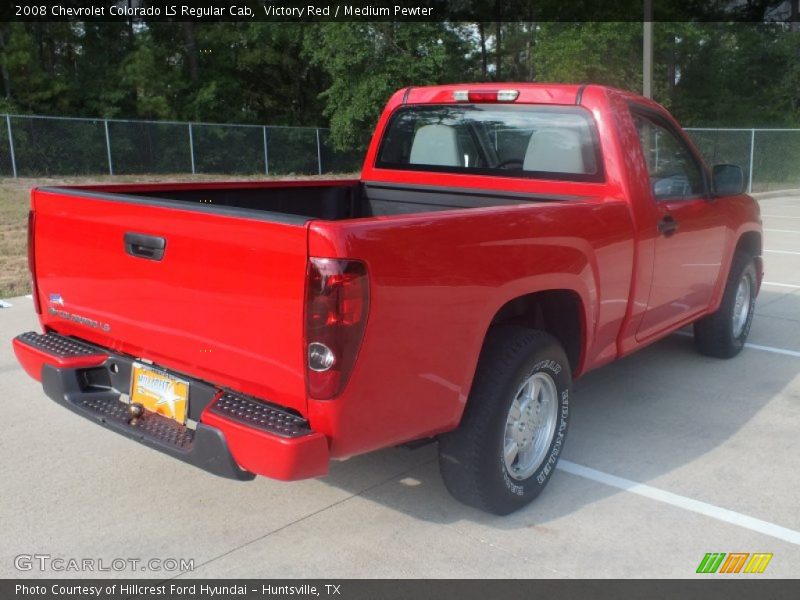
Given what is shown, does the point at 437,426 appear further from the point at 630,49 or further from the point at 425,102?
the point at 630,49

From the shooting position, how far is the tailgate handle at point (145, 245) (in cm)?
301

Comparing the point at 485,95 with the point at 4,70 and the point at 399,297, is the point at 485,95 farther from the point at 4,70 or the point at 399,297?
the point at 4,70

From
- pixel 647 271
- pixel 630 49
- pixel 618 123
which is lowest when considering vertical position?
pixel 647 271

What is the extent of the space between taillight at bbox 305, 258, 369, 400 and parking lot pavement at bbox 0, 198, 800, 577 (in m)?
0.89

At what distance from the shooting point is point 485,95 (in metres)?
4.77

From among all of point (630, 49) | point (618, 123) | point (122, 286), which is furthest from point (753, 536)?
point (630, 49)

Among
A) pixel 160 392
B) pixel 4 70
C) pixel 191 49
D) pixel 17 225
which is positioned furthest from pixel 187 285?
pixel 191 49

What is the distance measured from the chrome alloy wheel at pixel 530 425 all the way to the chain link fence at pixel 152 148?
69.2 ft

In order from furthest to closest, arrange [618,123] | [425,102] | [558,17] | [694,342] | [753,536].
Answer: [558,17]
[694,342]
[425,102]
[618,123]
[753,536]

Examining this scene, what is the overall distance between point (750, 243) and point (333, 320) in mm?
4405

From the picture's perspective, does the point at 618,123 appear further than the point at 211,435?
Yes

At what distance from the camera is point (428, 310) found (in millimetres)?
2867

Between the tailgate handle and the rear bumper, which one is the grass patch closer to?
the rear bumper
